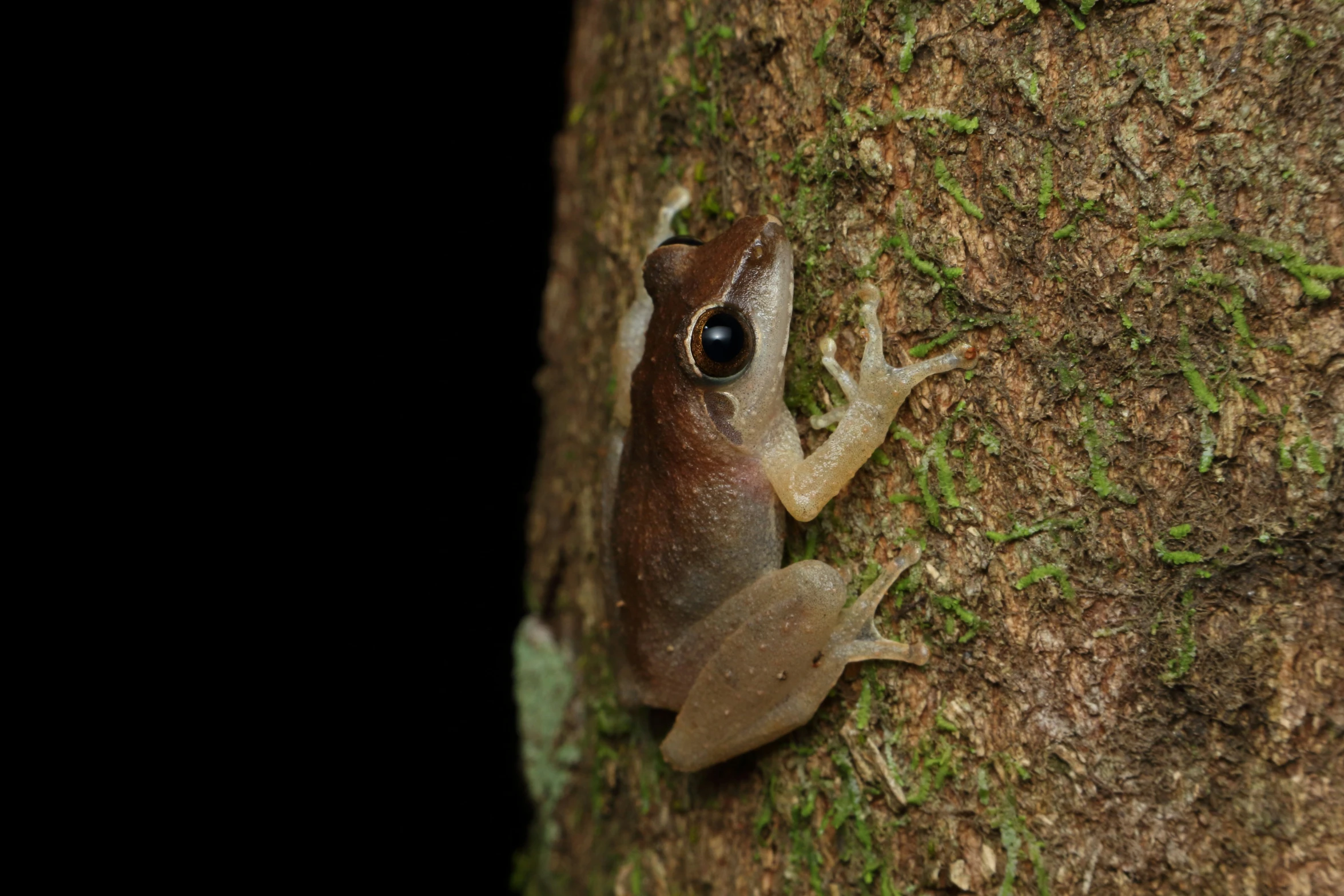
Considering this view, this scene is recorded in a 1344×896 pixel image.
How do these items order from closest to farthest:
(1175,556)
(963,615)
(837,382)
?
(1175,556) → (963,615) → (837,382)

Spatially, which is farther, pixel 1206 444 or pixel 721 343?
pixel 721 343

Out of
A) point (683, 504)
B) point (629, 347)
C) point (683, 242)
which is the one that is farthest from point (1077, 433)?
point (629, 347)

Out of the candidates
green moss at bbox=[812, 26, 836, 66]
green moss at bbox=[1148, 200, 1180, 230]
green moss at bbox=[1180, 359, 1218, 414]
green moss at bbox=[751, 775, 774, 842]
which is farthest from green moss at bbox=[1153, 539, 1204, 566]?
green moss at bbox=[812, 26, 836, 66]

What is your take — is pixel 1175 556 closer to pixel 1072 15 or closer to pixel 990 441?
pixel 990 441

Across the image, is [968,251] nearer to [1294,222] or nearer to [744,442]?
[1294,222]

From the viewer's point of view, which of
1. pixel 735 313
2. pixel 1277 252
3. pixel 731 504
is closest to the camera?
pixel 1277 252

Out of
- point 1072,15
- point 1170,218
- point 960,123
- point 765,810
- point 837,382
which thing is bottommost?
point 765,810

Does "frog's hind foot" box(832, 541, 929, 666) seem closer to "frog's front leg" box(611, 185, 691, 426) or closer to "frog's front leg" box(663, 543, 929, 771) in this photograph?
"frog's front leg" box(663, 543, 929, 771)
